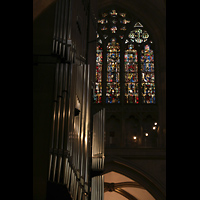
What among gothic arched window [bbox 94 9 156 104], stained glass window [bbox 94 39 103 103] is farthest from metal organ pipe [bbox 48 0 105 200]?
gothic arched window [bbox 94 9 156 104]

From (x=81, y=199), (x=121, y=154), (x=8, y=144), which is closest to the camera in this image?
(x=8, y=144)

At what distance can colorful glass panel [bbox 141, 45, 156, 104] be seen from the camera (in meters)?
16.6

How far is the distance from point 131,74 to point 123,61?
791 mm

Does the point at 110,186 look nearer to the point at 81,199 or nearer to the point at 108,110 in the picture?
the point at 108,110

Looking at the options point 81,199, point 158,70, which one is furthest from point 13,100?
point 158,70

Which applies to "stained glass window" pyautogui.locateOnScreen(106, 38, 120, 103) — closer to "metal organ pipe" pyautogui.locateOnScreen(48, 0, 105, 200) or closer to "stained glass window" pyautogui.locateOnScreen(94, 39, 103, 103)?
"stained glass window" pyautogui.locateOnScreen(94, 39, 103, 103)

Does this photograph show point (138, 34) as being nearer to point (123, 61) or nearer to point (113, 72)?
point (123, 61)

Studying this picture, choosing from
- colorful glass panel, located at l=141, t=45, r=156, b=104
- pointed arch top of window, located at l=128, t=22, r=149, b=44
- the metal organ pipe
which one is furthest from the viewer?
pointed arch top of window, located at l=128, t=22, r=149, b=44

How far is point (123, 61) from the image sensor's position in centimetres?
1722

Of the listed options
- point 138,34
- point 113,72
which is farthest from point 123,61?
point 138,34

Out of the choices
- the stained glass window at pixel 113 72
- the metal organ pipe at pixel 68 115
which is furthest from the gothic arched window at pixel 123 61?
the metal organ pipe at pixel 68 115

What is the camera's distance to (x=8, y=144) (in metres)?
1.56

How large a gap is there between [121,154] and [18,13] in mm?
11971
